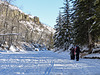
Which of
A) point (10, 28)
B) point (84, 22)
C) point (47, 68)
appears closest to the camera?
point (47, 68)

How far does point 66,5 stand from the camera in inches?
1123

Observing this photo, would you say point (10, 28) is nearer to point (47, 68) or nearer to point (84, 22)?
point (84, 22)

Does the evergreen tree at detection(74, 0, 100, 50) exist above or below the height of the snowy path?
above

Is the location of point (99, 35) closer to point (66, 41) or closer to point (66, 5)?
point (66, 41)

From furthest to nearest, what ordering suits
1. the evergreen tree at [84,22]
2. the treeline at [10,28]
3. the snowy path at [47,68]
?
the treeline at [10,28]
the evergreen tree at [84,22]
the snowy path at [47,68]

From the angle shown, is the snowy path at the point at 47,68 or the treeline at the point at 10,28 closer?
the snowy path at the point at 47,68

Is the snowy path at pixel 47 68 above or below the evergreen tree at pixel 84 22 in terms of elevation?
below

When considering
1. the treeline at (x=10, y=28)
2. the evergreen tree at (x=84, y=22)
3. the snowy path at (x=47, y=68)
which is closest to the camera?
the snowy path at (x=47, y=68)

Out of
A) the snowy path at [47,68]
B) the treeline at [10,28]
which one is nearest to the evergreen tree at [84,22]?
the snowy path at [47,68]

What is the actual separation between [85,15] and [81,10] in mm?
1326

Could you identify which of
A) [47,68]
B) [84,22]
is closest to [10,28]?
[84,22]

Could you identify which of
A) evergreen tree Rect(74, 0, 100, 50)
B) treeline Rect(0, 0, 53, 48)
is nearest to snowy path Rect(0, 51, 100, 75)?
evergreen tree Rect(74, 0, 100, 50)

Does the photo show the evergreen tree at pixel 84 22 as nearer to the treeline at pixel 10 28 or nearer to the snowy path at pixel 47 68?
the snowy path at pixel 47 68

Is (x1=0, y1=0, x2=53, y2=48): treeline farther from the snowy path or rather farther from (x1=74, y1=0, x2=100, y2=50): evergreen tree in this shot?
(x1=74, y1=0, x2=100, y2=50): evergreen tree
